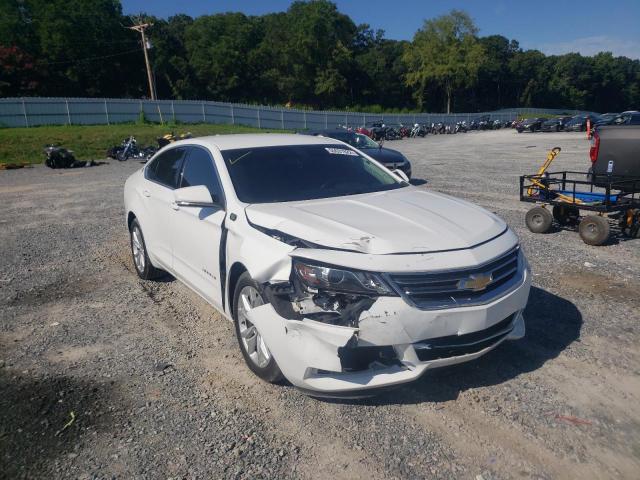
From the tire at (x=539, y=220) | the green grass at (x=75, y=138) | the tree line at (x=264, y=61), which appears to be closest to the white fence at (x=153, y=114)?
the green grass at (x=75, y=138)

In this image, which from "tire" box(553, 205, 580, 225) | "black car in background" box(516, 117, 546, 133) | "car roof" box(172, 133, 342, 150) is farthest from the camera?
"black car in background" box(516, 117, 546, 133)

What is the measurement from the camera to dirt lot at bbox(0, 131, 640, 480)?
2.79 meters

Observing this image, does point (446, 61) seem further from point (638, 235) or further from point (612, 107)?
point (638, 235)

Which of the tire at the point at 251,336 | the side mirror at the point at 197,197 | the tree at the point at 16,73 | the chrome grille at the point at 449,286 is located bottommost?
the tire at the point at 251,336

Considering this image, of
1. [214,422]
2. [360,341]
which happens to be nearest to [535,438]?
[360,341]

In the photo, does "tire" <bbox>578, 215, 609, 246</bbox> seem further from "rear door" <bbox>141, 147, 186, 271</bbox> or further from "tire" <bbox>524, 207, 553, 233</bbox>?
"rear door" <bbox>141, 147, 186, 271</bbox>

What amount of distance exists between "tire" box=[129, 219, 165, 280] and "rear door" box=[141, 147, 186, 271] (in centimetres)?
23

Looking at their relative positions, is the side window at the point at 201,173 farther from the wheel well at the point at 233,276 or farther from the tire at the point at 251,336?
the tire at the point at 251,336

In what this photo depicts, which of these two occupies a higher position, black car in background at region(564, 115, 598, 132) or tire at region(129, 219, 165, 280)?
tire at region(129, 219, 165, 280)

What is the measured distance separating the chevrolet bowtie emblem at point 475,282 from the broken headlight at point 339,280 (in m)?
0.45

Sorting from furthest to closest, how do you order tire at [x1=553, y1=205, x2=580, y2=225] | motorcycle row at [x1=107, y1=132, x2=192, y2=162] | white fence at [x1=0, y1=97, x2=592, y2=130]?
1. white fence at [x1=0, y1=97, x2=592, y2=130]
2. motorcycle row at [x1=107, y1=132, x2=192, y2=162]
3. tire at [x1=553, y1=205, x2=580, y2=225]

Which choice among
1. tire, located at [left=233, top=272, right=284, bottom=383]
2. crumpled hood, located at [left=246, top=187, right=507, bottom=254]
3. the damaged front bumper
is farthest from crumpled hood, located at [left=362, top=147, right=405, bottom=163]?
the damaged front bumper

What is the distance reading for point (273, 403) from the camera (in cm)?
336

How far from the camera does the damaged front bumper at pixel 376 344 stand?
2.90 m
